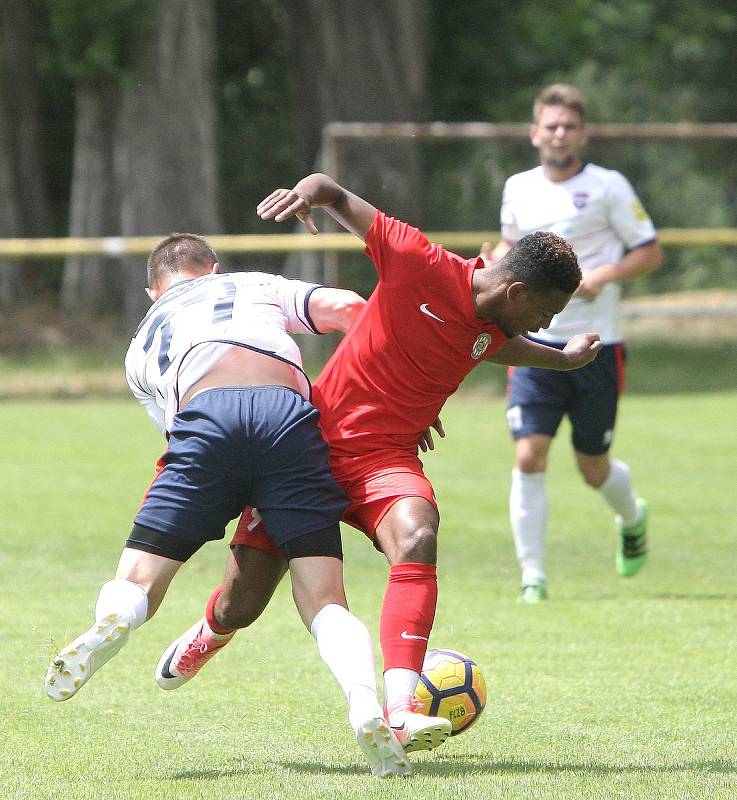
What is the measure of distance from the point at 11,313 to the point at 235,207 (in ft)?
35.4

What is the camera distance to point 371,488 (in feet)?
16.4

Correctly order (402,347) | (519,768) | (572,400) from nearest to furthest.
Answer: (519,768) → (402,347) → (572,400)

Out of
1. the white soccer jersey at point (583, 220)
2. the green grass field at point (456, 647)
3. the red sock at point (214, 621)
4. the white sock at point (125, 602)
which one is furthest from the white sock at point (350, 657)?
the white soccer jersey at point (583, 220)

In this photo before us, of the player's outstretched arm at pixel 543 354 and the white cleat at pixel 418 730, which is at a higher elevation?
the player's outstretched arm at pixel 543 354

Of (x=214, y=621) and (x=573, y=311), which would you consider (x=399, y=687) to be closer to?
(x=214, y=621)

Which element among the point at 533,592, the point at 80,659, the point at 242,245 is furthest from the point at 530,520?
the point at 242,245

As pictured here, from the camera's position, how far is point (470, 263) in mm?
5066

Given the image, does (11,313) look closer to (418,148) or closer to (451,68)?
(418,148)

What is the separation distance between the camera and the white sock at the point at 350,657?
437 cm

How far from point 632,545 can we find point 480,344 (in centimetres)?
384

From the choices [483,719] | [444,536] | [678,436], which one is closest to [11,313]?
[678,436]

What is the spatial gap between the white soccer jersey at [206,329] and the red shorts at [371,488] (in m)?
0.32

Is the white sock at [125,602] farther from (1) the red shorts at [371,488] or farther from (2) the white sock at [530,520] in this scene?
(2) the white sock at [530,520]

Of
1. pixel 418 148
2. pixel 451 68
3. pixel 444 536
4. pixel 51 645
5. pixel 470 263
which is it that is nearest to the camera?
pixel 470 263
